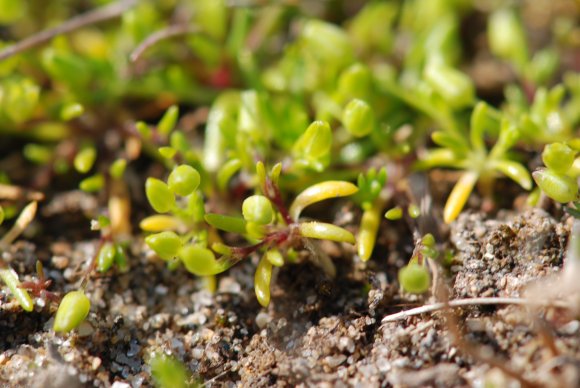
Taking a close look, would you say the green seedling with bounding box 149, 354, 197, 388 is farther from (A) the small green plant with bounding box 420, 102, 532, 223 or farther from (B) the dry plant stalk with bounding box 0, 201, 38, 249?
(A) the small green plant with bounding box 420, 102, 532, 223

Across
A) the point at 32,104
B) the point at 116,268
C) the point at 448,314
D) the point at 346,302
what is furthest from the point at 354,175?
the point at 32,104

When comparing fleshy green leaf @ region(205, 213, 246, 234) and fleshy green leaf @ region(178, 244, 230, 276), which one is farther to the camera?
fleshy green leaf @ region(205, 213, 246, 234)

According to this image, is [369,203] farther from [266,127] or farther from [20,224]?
[20,224]

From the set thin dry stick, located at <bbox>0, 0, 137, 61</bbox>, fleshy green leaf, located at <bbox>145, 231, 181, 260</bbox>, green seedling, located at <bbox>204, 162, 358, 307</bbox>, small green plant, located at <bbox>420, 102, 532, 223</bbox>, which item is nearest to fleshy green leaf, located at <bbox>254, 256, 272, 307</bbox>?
green seedling, located at <bbox>204, 162, 358, 307</bbox>

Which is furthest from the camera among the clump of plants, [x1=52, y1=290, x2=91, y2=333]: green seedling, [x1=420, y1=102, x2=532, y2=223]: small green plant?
[x1=420, y1=102, x2=532, y2=223]: small green plant

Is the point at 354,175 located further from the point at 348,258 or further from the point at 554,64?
the point at 554,64

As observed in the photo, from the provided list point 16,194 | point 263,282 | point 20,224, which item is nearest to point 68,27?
point 16,194
